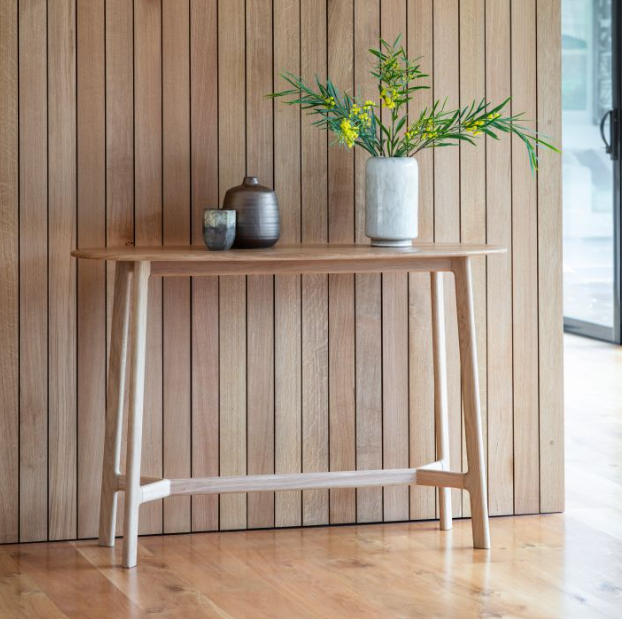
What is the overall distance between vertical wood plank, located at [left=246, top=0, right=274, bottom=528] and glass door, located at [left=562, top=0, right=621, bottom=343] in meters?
4.06

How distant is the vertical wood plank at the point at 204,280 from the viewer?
9.71 ft

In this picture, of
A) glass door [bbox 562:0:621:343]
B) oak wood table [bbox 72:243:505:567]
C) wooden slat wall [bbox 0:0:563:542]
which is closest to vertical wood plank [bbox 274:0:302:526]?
wooden slat wall [bbox 0:0:563:542]

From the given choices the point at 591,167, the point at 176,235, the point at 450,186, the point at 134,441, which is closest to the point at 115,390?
the point at 134,441

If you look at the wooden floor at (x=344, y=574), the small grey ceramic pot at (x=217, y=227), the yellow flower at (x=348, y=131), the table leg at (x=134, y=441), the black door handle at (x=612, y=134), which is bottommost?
the wooden floor at (x=344, y=574)

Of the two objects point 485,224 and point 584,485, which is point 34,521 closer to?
point 485,224

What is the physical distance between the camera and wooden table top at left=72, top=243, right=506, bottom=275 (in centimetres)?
257

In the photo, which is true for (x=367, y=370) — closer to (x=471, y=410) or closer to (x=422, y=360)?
(x=422, y=360)

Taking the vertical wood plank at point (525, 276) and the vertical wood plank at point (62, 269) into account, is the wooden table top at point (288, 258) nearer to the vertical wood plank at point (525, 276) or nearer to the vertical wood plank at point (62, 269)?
the vertical wood plank at point (62, 269)

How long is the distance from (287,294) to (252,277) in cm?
12

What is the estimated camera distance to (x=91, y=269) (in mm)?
2941

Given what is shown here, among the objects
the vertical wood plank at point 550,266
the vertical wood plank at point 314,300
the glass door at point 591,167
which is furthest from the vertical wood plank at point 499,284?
the glass door at point 591,167

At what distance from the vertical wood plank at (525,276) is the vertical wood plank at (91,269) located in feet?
4.23

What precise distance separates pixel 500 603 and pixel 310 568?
542mm

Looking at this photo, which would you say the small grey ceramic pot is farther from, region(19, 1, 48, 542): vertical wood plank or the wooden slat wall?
region(19, 1, 48, 542): vertical wood plank
